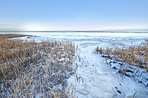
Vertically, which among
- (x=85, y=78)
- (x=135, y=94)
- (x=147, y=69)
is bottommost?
(x=135, y=94)

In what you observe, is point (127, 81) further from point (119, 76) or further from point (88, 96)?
point (88, 96)

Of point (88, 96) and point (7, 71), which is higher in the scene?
point (7, 71)

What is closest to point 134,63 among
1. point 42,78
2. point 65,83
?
point 65,83

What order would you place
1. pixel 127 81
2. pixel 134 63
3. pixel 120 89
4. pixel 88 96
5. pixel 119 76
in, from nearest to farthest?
pixel 88 96 → pixel 120 89 → pixel 127 81 → pixel 119 76 → pixel 134 63

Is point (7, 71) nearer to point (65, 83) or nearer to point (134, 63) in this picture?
point (65, 83)

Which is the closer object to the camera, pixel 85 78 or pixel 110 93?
pixel 110 93

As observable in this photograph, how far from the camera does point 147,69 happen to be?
318 centimetres

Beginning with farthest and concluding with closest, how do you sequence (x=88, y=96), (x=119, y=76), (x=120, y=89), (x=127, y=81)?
(x=119, y=76) → (x=127, y=81) → (x=120, y=89) → (x=88, y=96)

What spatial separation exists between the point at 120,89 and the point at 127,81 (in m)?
0.57

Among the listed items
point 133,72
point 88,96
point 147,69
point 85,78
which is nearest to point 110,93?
point 88,96

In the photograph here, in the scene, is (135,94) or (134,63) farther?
(134,63)

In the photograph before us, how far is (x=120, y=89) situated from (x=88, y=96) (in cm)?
114

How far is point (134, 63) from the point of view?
12.5ft

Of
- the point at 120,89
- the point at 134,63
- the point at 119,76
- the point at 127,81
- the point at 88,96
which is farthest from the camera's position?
the point at 134,63
